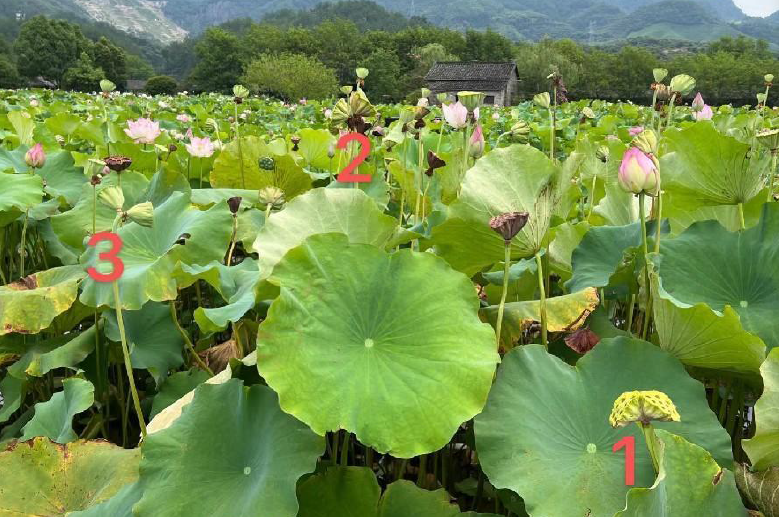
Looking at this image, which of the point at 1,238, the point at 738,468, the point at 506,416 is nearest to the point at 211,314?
the point at 506,416

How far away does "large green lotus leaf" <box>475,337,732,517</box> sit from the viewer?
556 millimetres

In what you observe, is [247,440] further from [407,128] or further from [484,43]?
[484,43]

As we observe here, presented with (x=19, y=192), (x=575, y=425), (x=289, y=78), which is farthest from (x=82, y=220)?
(x=289, y=78)

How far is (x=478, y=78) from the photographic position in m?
30.1

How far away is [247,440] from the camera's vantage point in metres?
0.63

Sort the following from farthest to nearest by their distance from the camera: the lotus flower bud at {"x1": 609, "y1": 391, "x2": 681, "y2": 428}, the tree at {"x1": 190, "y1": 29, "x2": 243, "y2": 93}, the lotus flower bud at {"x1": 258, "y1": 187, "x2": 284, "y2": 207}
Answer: the tree at {"x1": 190, "y1": 29, "x2": 243, "y2": 93}
the lotus flower bud at {"x1": 258, "y1": 187, "x2": 284, "y2": 207}
the lotus flower bud at {"x1": 609, "y1": 391, "x2": 681, "y2": 428}

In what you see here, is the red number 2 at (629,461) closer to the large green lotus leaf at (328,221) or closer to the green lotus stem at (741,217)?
the large green lotus leaf at (328,221)

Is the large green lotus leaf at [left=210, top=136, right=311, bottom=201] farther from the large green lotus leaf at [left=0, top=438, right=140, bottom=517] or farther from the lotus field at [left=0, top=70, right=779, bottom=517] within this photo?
the large green lotus leaf at [left=0, top=438, right=140, bottom=517]

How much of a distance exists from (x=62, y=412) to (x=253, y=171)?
0.95m

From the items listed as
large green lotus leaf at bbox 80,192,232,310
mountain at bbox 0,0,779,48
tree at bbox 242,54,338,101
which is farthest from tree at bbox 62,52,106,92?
mountain at bbox 0,0,779,48

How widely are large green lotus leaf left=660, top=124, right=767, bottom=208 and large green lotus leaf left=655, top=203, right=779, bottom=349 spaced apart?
0.18 meters

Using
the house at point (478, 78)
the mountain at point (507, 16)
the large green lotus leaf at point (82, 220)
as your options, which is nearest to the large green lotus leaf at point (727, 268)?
the large green lotus leaf at point (82, 220)

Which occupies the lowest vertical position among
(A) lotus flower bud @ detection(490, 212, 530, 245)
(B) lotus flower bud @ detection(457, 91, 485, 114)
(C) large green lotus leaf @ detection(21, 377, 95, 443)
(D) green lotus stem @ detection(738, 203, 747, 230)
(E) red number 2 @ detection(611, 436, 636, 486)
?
(C) large green lotus leaf @ detection(21, 377, 95, 443)

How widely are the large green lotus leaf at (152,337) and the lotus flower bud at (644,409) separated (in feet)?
2.31
